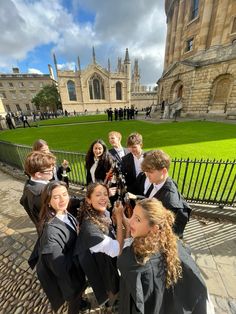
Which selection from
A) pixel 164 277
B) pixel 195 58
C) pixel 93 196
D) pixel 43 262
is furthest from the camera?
pixel 195 58

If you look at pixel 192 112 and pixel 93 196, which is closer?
pixel 93 196

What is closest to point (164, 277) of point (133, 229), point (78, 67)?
point (133, 229)

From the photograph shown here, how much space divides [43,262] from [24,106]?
64593 mm

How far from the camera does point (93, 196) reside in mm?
1816

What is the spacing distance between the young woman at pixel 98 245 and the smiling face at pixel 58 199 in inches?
10.0

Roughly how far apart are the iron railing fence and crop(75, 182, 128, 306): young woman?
95.6 inches

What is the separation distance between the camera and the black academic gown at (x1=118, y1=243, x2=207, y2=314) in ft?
3.91

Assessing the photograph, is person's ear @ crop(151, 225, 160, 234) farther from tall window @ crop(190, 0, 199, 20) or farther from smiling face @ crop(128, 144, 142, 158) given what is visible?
tall window @ crop(190, 0, 199, 20)

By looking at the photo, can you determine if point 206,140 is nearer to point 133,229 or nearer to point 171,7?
point 133,229

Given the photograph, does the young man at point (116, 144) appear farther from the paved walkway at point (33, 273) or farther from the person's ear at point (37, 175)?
the paved walkway at point (33, 273)

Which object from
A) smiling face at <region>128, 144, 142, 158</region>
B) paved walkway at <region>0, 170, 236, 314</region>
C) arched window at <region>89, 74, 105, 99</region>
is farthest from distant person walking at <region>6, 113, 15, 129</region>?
arched window at <region>89, 74, 105, 99</region>

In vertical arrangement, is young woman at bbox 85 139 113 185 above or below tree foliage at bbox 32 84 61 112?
below

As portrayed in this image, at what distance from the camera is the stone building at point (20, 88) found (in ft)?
167

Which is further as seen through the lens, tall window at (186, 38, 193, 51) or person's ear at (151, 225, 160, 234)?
tall window at (186, 38, 193, 51)
